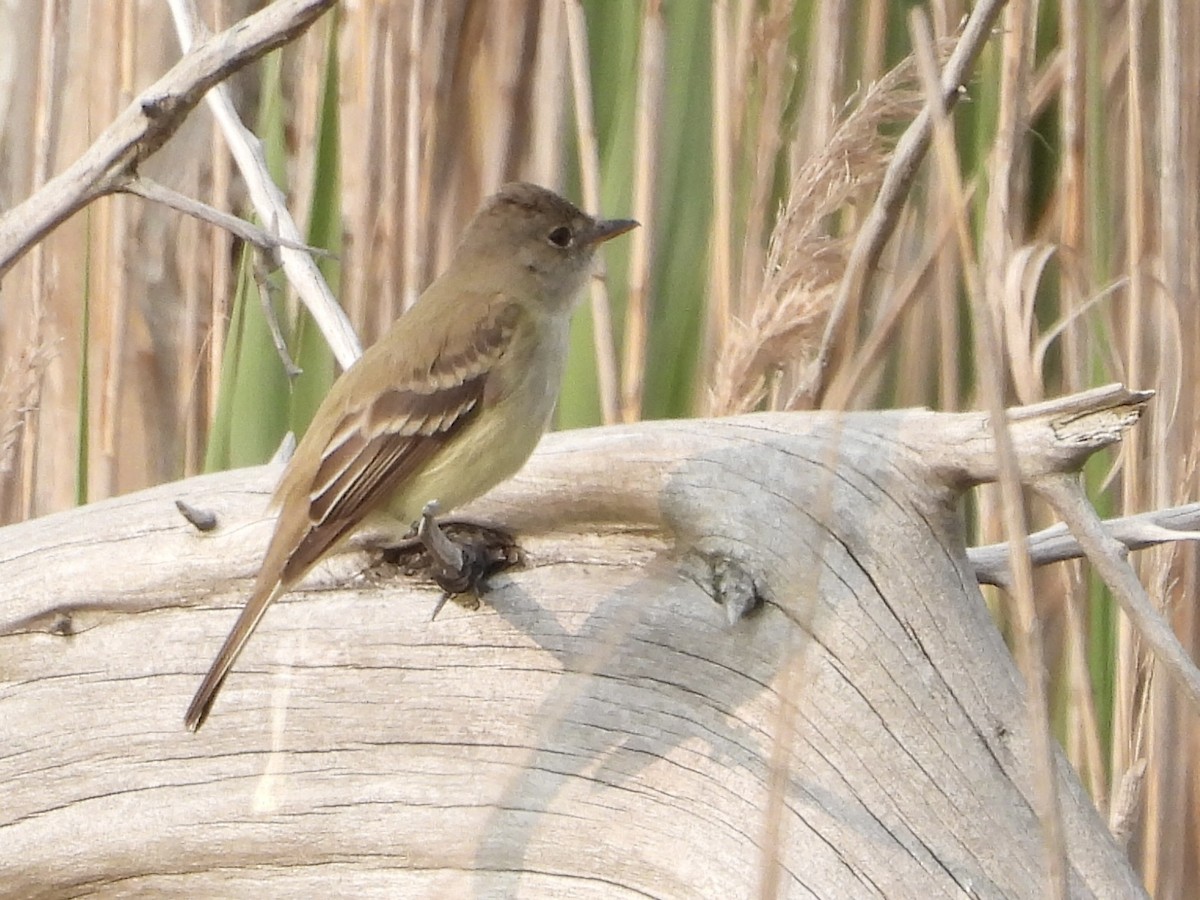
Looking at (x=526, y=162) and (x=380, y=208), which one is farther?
(x=526, y=162)

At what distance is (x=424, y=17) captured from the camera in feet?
7.93

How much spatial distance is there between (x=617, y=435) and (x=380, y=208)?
2.38 feet

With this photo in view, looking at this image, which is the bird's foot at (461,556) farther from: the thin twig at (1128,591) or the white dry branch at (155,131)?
the thin twig at (1128,591)

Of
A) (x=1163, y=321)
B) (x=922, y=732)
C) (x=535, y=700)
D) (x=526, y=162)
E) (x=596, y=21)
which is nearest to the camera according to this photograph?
(x=922, y=732)

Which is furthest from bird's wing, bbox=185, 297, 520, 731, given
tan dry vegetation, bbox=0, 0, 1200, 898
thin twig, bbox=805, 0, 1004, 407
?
thin twig, bbox=805, 0, 1004, 407

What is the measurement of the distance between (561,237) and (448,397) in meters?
0.37

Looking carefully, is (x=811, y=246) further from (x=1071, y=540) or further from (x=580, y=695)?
(x=580, y=695)

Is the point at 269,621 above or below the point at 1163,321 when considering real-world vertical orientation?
below

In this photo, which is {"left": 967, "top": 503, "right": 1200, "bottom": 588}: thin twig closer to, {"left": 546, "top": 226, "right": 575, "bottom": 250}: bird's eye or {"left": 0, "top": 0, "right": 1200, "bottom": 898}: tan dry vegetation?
{"left": 0, "top": 0, "right": 1200, "bottom": 898}: tan dry vegetation

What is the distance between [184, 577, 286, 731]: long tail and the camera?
170 centimetres

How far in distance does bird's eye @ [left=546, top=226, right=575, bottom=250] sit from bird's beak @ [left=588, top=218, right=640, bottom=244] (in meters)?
0.05

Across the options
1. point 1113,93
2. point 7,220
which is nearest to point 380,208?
point 7,220

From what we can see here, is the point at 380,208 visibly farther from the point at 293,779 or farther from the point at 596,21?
the point at 293,779

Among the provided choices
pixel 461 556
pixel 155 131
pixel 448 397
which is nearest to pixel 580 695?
pixel 461 556
